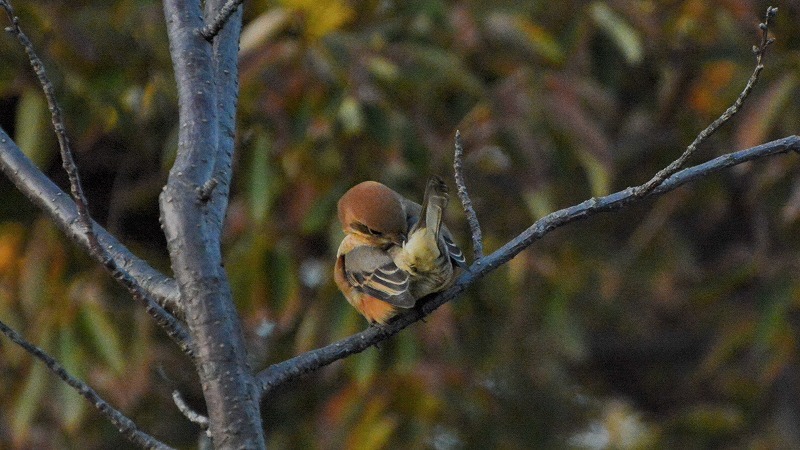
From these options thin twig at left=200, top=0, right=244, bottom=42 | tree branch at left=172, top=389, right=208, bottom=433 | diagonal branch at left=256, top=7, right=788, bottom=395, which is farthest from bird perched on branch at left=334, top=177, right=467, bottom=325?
tree branch at left=172, top=389, right=208, bottom=433

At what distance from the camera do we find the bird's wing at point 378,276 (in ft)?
9.19

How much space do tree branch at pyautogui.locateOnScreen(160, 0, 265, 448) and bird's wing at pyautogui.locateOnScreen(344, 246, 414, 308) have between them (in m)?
0.90

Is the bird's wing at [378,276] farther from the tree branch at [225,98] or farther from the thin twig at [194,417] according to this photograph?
the thin twig at [194,417]

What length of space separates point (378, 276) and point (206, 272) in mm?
1328

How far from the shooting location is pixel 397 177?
4.79m

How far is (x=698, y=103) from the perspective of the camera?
682cm

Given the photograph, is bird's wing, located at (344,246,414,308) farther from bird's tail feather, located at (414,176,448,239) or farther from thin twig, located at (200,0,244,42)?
thin twig, located at (200,0,244,42)

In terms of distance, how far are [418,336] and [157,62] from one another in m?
1.60

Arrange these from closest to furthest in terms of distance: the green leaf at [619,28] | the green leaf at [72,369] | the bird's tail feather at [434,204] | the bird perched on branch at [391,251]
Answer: the bird's tail feather at [434,204], the bird perched on branch at [391,251], the green leaf at [72,369], the green leaf at [619,28]

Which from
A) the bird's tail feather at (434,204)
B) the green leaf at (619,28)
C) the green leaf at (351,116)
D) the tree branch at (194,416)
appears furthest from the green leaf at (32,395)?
the tree branch at (194,416)

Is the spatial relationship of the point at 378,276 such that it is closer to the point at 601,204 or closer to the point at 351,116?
the point at 601,204

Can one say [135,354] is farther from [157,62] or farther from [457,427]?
[457,427]

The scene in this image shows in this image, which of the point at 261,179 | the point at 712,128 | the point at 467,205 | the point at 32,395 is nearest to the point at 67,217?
the point at 467,205

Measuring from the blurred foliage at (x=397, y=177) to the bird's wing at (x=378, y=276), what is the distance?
33.1 inches
